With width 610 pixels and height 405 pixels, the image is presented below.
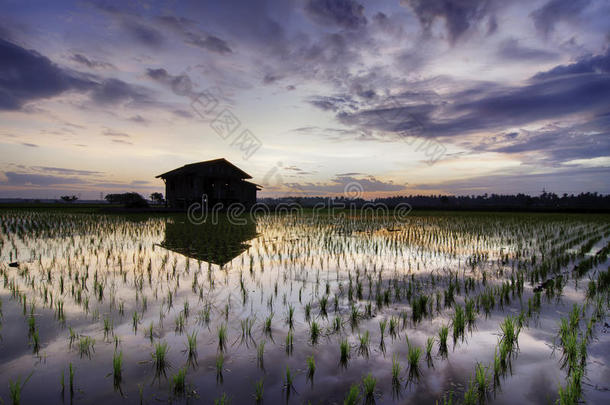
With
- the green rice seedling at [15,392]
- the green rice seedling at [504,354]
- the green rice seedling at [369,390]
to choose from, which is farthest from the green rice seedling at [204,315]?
the green rice seedling at [504,354]

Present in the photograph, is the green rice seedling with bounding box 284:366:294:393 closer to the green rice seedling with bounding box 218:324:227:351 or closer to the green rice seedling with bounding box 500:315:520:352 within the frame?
the green rice seedling with bounding box 218:324:227:351

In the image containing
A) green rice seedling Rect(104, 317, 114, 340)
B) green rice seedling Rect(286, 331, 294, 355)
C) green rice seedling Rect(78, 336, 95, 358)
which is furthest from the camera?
green rice seedling Rect(104, 317, 114, 340)

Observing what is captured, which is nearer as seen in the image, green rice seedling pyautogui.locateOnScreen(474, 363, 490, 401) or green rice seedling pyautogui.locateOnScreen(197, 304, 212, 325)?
green rice seedling pyautogui.locateOnScreen(474, 363, 490, 401)

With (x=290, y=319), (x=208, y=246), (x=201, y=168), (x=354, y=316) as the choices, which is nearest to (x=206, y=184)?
(x=201, y=168)

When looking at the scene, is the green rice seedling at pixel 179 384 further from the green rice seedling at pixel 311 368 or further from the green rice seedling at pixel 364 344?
the green rice seedling at pixel 364 344

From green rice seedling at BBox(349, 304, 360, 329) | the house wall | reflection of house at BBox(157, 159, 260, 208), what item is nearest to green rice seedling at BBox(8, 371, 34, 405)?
green rice seedling at BBox(349, 304, 360, 329)

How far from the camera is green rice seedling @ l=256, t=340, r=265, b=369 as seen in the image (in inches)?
121

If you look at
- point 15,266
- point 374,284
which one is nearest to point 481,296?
point 374,284

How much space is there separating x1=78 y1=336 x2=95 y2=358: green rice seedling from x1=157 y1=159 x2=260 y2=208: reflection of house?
100ft

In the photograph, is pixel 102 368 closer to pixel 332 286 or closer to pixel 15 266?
pixel 332 286

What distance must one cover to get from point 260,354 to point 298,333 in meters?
0.72

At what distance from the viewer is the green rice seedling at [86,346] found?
3.25 meters

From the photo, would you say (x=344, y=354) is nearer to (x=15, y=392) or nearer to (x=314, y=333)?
(x=314, y=333)

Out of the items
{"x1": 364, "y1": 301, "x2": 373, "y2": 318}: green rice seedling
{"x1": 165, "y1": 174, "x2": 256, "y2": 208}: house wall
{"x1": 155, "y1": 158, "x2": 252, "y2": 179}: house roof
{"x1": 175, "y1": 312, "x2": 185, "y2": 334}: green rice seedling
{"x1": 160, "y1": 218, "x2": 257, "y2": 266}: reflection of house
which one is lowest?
{"x1": 364, "y1": 301, "x2": 373, "y2": 318}: green rice seedling
